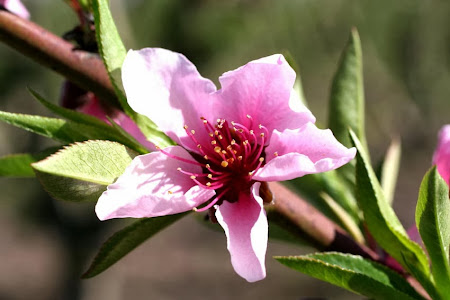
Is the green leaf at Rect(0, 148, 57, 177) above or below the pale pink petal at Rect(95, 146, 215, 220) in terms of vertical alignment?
below

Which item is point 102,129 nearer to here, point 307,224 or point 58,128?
point 58,128

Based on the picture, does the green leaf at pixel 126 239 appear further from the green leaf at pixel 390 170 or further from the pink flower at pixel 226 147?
the green leaf at pixel 390 170

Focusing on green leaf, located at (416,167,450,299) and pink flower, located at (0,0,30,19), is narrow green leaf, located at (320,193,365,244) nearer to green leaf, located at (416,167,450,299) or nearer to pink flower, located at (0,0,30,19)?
green leaf, located at (416,167,450,299)

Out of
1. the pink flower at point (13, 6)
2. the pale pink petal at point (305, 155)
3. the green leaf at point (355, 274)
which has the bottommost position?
the green leaf at point (355, 274)

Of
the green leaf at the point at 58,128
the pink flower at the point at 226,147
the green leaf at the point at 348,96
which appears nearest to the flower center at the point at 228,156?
the pink flower at the point at 226,147

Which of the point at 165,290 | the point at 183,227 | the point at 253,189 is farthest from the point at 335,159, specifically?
the point at 183,227

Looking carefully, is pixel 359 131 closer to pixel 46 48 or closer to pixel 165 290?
pixel 46 48

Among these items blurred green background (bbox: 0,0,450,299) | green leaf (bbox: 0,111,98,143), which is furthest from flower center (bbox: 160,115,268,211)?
blurred green background (bbox: 0,0,450,299)
